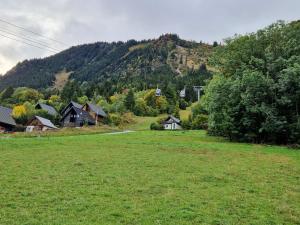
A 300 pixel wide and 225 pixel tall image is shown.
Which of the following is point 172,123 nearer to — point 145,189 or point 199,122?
point 199,122

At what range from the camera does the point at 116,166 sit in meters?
26.5

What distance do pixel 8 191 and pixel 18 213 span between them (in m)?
3.87

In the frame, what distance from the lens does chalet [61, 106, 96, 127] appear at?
113 metres

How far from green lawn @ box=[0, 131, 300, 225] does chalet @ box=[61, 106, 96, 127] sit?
8082 cm

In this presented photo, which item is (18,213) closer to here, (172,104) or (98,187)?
(98,187)

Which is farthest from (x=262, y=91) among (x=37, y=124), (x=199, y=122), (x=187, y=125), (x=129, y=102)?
(x=129, y=102)

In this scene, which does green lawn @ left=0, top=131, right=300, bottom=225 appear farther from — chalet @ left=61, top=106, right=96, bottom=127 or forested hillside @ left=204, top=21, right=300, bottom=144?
chalet @ left=61, top=106, right=96, bottom=127

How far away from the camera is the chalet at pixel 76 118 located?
4441 inches

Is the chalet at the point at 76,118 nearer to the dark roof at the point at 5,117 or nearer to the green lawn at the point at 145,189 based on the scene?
the dark roof at the point at 5,117

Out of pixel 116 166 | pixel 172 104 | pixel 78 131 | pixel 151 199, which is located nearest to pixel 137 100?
pixel 172 104

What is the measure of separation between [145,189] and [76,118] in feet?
316

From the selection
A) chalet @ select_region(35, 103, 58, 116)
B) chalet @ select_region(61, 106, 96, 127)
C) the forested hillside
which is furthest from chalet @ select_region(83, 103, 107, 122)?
the forested hillside

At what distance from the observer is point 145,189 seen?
19469mm

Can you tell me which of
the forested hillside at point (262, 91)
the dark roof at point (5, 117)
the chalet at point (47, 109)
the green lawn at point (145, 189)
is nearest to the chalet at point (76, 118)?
the chalet at point (47, 109)
